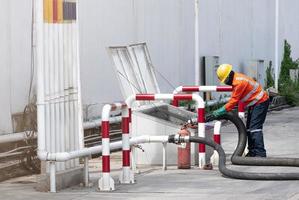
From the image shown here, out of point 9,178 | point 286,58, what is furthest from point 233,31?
point 9,178

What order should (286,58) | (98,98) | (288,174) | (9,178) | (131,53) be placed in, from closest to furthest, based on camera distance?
(288,174)
(9,178)
(131,53)
(98,98)
(286,58)

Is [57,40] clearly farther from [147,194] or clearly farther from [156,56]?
[156,56]

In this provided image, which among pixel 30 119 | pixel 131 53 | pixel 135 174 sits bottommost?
pixel 135 174

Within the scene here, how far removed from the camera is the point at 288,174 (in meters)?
10.0

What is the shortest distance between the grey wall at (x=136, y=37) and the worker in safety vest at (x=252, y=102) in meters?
3.20

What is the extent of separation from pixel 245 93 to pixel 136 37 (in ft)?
17.0

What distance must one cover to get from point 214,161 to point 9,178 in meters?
3.21

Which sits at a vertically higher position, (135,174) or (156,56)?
(156,56)

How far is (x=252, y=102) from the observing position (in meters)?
12.0

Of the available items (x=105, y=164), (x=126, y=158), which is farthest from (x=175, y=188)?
(x=105, y=164)

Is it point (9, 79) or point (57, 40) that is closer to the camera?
point (57, 40)

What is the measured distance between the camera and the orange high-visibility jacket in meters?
11.6

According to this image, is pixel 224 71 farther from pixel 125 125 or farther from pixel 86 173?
pixel 86 173

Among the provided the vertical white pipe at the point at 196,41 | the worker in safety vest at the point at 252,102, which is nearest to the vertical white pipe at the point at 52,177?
the worker in safety vest at the point at 252,102
